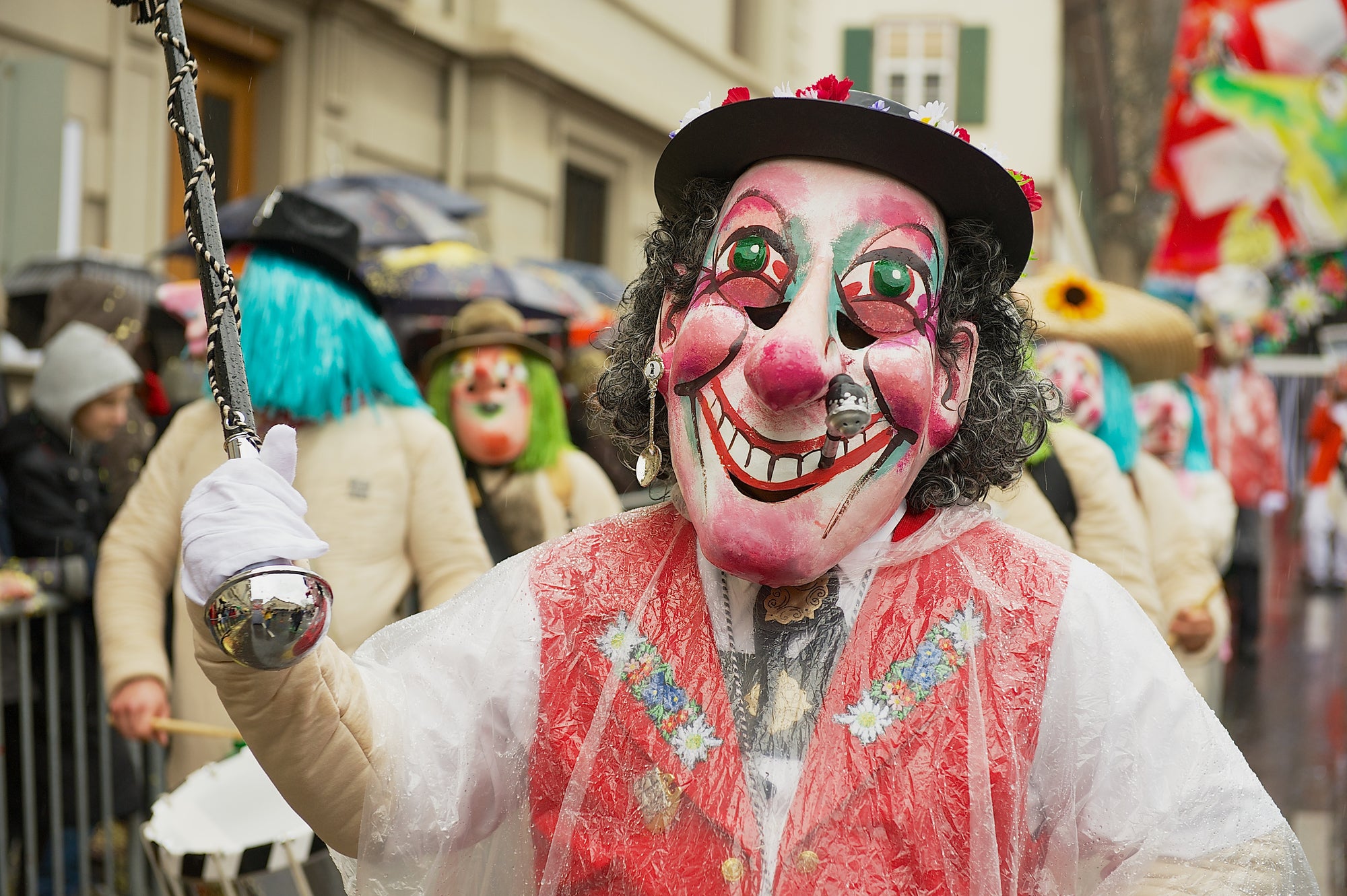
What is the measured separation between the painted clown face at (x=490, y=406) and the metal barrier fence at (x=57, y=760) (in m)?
1.37

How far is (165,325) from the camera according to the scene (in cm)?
628

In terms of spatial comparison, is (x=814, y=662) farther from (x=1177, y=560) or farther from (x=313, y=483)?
(x=1177, y=560)

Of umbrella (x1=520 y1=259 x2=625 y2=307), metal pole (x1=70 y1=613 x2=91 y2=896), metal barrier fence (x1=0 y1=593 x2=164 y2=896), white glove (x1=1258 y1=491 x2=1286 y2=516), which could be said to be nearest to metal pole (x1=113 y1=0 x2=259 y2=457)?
metal barrier fence (x1=0 y1=593 x2=164 y2=896)

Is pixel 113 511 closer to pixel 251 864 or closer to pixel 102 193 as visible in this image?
pixel 251 864

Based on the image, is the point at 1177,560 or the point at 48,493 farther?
the point at 1177,560

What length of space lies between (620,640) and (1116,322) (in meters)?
3.40

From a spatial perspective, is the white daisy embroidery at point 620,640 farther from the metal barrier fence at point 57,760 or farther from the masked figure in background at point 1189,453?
the masked figure in background at point 1189,453

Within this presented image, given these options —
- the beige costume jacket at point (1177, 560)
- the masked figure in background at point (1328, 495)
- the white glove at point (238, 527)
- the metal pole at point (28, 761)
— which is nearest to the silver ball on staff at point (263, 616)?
the white glove at point (238, 527)

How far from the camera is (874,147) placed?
1903 mm

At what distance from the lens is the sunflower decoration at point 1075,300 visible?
192 inches

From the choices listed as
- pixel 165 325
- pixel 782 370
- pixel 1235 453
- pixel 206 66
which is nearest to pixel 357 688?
pixel 782 370

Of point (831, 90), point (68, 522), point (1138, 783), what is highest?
point (831, 90)

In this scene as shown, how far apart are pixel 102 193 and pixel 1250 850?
7631 mm

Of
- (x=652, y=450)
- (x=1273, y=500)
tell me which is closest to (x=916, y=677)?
(x=652, y=450)
